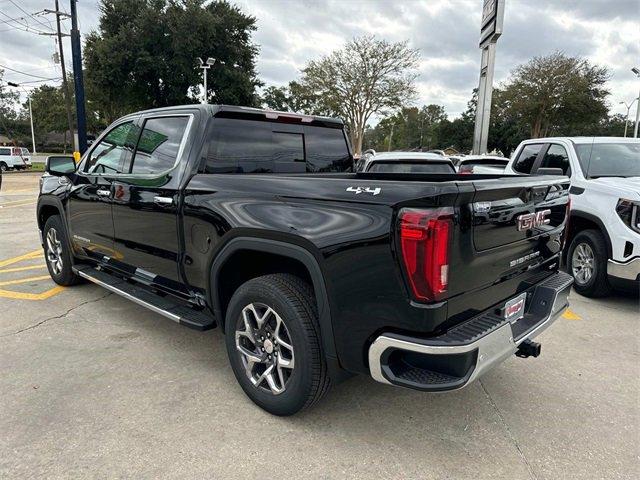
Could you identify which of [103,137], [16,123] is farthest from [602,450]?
[16,123]

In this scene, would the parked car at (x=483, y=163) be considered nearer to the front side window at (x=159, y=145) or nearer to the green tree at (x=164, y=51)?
the front side window at (x=159, y=145)

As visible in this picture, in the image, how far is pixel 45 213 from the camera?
5.36 m

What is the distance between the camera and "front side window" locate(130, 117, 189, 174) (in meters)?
3.38

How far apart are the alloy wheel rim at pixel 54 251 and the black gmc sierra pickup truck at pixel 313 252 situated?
1.25m

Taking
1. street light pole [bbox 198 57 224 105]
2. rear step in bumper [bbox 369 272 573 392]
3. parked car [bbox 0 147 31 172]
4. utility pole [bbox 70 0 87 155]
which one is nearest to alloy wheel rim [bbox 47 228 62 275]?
rear step in bumper [bbox 369 272 573 392]

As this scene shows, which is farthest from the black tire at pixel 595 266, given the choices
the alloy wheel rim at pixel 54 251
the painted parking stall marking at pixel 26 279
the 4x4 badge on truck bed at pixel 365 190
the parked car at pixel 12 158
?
the parked car at pixel 12 158

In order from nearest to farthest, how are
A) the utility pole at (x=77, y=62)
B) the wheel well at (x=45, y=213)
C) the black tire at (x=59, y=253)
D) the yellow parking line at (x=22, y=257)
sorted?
the black tire at (x=59, y=253)
the wheel well at (x=45, y=213)
the yellow parking line at (x=22, y=257)
the utility pole at (x=77, y=62)

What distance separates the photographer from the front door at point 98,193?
3.98m

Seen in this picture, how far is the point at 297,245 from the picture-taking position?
8.05 feet

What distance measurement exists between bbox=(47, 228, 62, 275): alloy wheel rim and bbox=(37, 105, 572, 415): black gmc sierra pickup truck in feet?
4.12

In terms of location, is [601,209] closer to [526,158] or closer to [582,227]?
[582,227]

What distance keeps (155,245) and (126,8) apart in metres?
33.8

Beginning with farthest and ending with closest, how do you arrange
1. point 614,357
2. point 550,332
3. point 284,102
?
point 284,102
point 550,332
point 614,357

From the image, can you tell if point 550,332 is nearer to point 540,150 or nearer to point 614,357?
point 614,357
